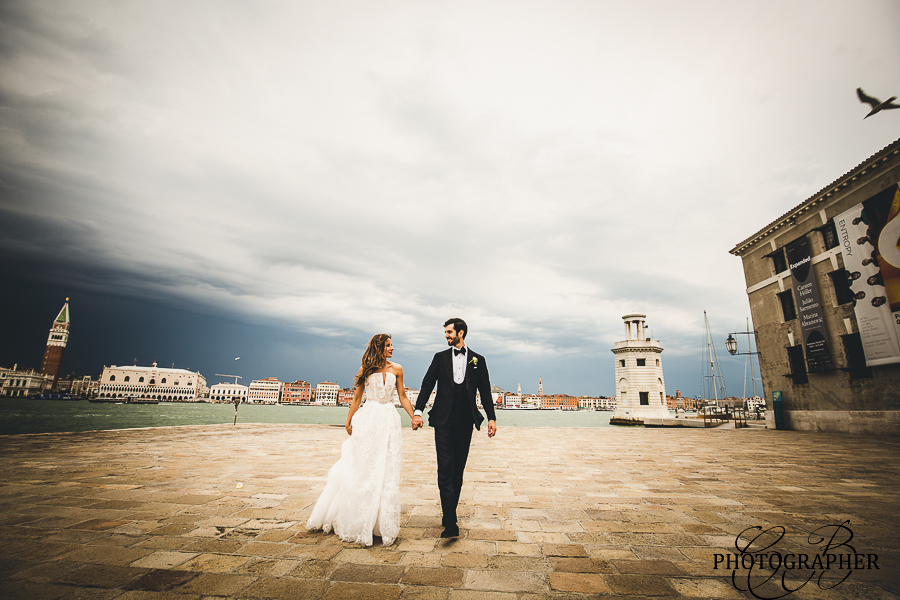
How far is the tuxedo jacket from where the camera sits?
3943 mm

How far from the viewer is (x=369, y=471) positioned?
12.3 feet

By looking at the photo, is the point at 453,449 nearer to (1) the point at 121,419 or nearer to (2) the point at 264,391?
(1) the point at 121,419

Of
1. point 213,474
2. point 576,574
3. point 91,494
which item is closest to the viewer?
point 576,574

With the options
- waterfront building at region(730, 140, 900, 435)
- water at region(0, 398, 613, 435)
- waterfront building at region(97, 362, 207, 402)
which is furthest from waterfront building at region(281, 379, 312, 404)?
waterfront building at region(730, 140, 900, 435)

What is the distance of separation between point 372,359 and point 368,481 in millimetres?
1237

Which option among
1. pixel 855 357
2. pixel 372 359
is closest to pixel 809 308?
pixel 855 357

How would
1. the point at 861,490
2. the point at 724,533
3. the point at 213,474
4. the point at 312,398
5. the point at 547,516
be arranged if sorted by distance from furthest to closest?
the point at 312,398 < the point at 213,474 < the point at 861,490 < the point at 547,516 < the point at 724,533

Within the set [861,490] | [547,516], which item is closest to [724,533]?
[547,516]

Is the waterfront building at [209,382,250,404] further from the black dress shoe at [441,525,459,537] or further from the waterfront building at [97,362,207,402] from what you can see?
the black dress shoe at [441,525,459,537]

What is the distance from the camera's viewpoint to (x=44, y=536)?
3.35 metres

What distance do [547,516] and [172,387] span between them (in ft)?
635

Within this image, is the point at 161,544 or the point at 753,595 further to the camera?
the point at 161,544

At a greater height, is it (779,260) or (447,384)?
(779,260)

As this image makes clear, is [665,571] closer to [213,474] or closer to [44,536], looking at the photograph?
[44,536]
